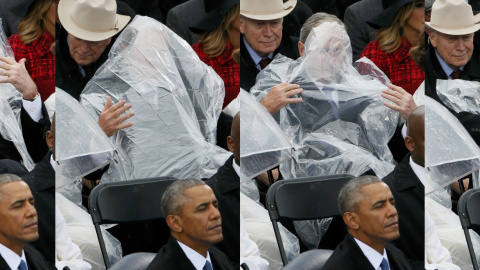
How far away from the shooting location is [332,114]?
4.05 metres

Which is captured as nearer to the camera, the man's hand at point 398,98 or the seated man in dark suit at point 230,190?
the seated man in dark suit at point 230,190

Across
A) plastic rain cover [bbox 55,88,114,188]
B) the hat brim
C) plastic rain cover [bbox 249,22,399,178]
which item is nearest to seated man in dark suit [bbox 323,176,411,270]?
plastic rain cover [bbox 249,22,399,178]

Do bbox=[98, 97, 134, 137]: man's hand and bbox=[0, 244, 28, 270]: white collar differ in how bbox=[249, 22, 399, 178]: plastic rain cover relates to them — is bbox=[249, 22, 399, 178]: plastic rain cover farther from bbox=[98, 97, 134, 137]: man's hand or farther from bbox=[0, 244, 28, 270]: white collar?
bbox=[0, 244, 28, 270]: white collar

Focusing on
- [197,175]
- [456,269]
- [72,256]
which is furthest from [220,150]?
[456,269]

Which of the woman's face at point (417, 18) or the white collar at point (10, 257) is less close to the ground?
the woman's face at point (417, 18)

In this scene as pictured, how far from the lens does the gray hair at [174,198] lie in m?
3.79

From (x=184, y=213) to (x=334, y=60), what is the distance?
90 cm

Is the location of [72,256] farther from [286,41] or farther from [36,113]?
[286,41]

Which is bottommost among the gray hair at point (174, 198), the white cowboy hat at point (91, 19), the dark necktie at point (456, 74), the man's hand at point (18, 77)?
the gray hair at point (174, 198)

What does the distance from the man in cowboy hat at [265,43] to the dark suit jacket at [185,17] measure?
18 cm

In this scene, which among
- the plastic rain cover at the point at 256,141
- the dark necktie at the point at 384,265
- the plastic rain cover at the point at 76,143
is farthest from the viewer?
the dark necktie at the point at 384,265

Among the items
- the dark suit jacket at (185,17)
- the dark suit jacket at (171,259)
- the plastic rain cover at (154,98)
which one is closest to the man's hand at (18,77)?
the plastic rain cover at (154,98)

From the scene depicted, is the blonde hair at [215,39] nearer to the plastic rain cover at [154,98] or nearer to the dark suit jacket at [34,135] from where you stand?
the plastic rain cover at [154,98]

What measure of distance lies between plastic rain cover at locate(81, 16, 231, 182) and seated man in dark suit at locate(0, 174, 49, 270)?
1.07 feet
